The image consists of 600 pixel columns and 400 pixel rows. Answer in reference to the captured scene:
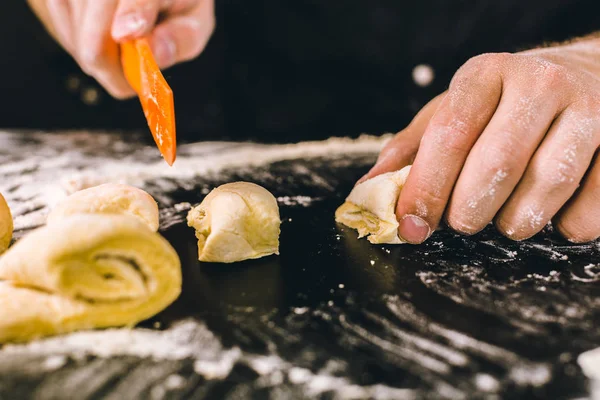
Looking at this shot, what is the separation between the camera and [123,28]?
4.37 ft

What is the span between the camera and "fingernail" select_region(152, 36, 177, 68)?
149cm

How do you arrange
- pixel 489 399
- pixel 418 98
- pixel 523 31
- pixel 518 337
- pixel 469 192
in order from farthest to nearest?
pixel 418 98, pixel 523 31, pixel 469 192, pixel 518 337, pixel 489 399

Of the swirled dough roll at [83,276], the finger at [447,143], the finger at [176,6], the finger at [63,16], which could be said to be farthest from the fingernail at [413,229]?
the finger at [63,16]

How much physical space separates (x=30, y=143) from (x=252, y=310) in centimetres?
167

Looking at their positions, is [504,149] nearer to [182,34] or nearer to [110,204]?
[110,204]

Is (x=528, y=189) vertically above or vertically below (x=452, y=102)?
below

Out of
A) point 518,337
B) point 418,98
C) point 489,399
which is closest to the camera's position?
point 489,399

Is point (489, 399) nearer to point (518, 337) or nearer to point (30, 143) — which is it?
point (518, 337)

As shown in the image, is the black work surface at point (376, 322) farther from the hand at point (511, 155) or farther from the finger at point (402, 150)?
the finger at point (402, 150)

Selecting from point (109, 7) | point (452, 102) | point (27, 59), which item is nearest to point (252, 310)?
point (452, 102)

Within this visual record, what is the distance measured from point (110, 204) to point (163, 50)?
68 centimetres

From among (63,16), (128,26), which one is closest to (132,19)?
(128,26)

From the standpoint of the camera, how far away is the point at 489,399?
24.5 inches

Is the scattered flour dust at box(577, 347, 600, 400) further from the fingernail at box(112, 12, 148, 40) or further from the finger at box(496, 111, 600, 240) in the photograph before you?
the fingernail at box(112, 12, 148, 40)
